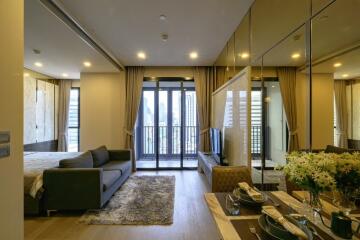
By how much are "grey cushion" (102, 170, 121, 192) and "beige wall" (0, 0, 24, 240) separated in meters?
1.77

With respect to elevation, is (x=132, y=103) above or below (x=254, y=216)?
above

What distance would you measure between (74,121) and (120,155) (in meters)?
2.81

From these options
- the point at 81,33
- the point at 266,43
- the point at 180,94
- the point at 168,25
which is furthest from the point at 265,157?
the point at 180,94

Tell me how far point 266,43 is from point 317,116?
4.29ft

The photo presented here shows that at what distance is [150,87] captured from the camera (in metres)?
6.28

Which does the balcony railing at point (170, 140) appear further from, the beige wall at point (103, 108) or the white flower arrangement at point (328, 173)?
the white flower arrangement at point (328, 173)

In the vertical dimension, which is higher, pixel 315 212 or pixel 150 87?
pixel 150 87

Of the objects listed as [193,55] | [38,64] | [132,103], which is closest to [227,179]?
[193,55]

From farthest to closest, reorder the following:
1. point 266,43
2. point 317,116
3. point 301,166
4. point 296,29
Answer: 1. point 266,43
2. point 296,29
3. point 317,116
4. point 301,166

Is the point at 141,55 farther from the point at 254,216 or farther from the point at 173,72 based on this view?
the point at 254,216

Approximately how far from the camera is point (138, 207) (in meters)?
3.54

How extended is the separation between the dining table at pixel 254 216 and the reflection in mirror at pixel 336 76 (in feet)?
1.76

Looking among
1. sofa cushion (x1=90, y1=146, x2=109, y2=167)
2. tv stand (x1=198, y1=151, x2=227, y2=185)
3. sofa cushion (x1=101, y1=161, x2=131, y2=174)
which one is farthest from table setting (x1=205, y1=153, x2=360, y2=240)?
sofa cushion (x1=90, y1=146, x2=109, y2=167)

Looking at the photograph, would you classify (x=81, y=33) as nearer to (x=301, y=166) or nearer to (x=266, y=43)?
(x=266, y=43)
